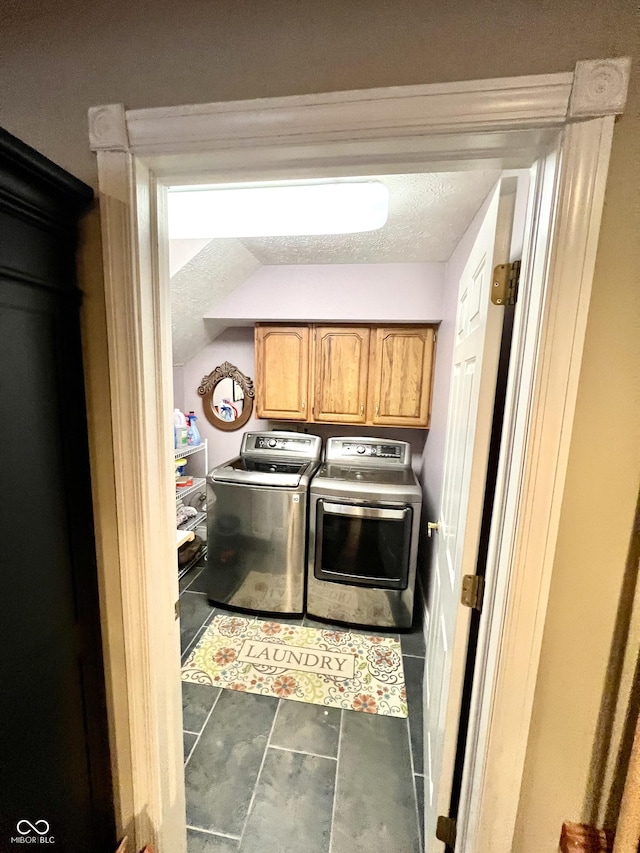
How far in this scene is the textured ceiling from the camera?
143cm

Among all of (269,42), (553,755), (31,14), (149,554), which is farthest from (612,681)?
(31,14)

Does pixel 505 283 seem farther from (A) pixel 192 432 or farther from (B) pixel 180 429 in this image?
(A) pixel 192 432

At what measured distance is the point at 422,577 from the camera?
2.45 m

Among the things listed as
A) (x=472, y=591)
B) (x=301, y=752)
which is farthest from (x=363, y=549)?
(x=472, y=591)

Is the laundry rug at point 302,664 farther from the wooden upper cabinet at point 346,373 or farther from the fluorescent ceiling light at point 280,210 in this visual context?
the fluorescent ceiling light at point 280,210

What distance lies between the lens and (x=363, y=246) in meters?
2.11

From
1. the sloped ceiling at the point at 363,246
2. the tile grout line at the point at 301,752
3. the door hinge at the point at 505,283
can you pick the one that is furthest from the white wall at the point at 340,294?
the tile grout line at the point at 301,752

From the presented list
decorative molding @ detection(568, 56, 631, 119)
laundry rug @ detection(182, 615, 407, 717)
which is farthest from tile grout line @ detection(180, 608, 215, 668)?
decorative molding @ detection(568, 56, 631, 119)

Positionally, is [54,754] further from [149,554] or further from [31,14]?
[31,14]

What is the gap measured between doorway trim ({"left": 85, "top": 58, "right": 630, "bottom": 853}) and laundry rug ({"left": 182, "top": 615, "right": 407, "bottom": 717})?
3.21ft

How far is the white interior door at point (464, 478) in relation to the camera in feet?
2.77

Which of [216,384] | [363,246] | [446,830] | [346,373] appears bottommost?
[446,830]

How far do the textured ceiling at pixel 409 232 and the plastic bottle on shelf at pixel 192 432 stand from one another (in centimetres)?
143

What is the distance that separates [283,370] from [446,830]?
2.37 metres
